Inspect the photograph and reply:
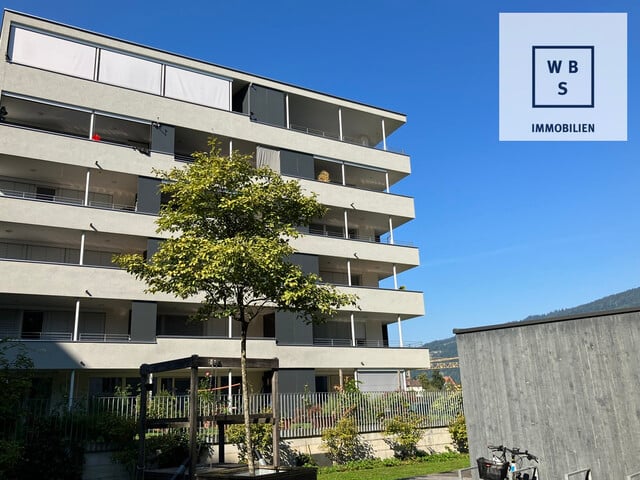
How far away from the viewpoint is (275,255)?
13062 millimetres

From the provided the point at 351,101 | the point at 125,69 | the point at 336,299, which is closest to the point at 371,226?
the point at 351,101

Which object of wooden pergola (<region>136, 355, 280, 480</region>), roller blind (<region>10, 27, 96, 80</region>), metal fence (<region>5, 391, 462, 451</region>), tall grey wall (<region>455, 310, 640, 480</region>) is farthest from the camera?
roller blind (<region>10, 27, 96, 80</region>)

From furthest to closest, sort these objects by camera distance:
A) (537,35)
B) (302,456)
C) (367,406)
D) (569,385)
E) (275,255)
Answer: (367,406) → (302,456) → (537,35) → (275,255) → (569,385)

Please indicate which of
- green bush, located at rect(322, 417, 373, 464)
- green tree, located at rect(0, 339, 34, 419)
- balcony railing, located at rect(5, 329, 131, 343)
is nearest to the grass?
green bush, located at rect(322, 417, 373, 464)

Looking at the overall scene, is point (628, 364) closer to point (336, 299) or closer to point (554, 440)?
point (554, 440)

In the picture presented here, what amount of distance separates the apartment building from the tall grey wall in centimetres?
1712

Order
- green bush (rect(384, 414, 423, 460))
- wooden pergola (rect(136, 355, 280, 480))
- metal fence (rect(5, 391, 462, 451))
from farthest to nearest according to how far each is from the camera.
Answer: green bush (rect(384, 414, 423, 460)) → metal fence (rect(5, 391, 462, 451)) → wooden pergola (rect(136, 355, 280, 480))

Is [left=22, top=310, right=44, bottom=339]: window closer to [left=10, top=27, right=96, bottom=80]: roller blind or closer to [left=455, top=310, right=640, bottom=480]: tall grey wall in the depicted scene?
[left=10, top=27, right=96, bottom=80]: roller blind

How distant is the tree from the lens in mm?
12953

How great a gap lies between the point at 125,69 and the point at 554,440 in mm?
27583

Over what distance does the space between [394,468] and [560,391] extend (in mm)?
9380

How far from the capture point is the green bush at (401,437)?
2225 centimetres

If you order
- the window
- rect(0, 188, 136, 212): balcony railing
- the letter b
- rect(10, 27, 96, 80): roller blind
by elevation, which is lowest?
the window

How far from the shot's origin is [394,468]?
2002cm
